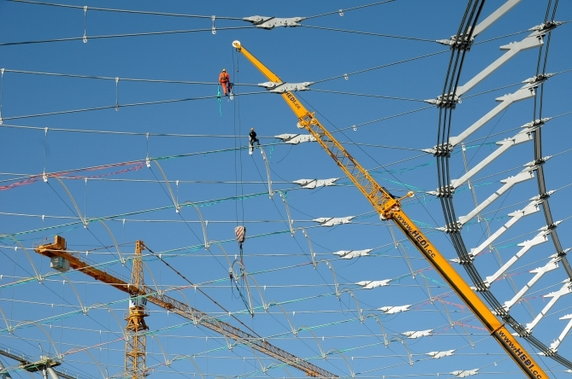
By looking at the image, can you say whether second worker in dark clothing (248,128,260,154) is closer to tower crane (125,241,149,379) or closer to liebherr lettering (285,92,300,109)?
liebherr lettering (285,92,300,109)

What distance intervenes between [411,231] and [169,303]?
167 ft

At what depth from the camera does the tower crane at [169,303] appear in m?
76.4

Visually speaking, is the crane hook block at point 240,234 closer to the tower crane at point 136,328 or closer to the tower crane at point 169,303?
the tower crane at point 169,303

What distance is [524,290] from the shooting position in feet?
184

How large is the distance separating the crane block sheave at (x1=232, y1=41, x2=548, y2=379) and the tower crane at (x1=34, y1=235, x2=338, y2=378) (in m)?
13.5

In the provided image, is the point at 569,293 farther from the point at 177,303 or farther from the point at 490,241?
the point at 177,303

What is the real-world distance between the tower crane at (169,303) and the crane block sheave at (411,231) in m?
13.5

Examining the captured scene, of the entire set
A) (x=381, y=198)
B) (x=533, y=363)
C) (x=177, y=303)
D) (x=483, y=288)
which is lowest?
(x=533, y=363)

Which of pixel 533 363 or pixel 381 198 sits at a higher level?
pixel 381 198

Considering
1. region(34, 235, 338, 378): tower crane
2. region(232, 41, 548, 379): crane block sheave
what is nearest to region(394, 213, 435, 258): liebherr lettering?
region(232, 41, 548, 379): crane block sheave

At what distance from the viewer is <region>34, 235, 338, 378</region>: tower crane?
7644 cm

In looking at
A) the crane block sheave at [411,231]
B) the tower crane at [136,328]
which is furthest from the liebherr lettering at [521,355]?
the tower crane at [136,328]

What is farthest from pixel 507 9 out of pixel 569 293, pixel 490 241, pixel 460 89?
pixel 569 293

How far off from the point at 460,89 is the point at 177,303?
208 feet
